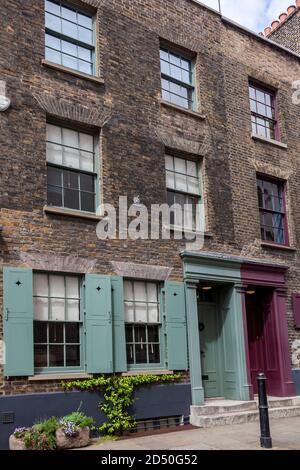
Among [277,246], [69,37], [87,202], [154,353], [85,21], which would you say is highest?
[85,21]

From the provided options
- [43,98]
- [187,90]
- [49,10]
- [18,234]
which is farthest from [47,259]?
[187,90]

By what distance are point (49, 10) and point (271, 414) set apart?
9.78 meters

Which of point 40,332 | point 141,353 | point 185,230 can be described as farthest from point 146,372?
point 185,230

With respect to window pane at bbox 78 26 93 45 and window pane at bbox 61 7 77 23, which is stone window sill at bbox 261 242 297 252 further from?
window pane at bbox 61 7 77 23

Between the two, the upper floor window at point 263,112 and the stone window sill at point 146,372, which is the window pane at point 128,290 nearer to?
the stone window sill at point 146,372

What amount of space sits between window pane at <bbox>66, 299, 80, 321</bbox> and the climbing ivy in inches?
45.1

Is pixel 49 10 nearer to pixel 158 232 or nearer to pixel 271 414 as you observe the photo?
pixel 158 232

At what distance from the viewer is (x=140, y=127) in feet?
39.9

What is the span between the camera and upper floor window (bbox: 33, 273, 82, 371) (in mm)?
9922

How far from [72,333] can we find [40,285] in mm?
1078

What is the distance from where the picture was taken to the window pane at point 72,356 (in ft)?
33.3

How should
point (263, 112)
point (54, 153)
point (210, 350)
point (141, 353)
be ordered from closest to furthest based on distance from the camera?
point (54, 153) → point (141, 353) → point (210, 350) → point (263, 112)

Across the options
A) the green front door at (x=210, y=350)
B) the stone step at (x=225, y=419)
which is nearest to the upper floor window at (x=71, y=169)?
the green front door at (x=210, y=350)

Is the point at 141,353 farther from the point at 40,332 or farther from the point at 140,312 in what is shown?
the point at 40,332
